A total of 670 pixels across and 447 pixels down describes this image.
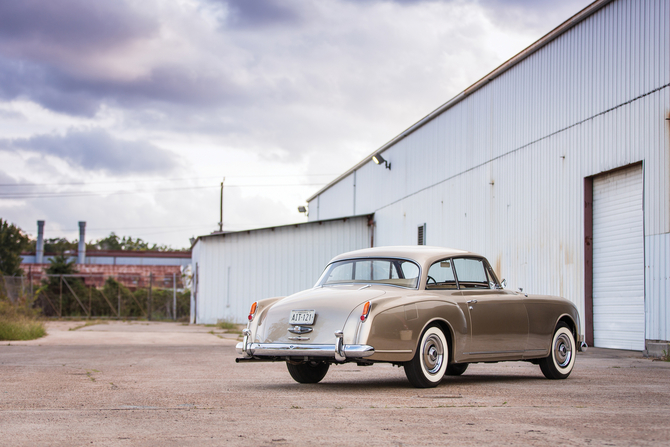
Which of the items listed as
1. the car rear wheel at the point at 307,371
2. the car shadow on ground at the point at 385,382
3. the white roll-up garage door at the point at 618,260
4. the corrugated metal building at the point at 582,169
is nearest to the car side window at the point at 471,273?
the car shadow on ground at the point at 385,382

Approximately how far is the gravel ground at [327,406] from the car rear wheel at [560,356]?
8.1 inches

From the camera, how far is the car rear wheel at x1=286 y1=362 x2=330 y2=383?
853cm

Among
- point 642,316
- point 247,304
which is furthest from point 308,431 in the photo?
point 247,304

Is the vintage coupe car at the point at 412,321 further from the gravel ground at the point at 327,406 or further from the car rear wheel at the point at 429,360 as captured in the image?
the gravel ground at the point at 327,406

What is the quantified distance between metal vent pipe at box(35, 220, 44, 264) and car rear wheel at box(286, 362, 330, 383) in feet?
230

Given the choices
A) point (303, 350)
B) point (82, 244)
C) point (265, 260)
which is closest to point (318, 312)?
point (303, 350)

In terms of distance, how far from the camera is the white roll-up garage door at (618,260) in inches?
555

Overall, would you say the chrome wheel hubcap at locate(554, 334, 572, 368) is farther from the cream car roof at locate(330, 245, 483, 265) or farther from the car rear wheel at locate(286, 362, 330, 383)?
the car rear wheel at locate(286, 362, 330, 383)

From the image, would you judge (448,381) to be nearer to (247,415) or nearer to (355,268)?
(355,268)

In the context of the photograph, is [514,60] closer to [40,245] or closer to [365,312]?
[365,312]

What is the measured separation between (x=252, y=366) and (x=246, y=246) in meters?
20.1


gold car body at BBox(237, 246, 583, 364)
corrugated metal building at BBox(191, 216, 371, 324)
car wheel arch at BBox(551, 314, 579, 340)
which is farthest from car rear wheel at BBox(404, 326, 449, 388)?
corrugated metal building at BBox(191, 216, 371, 324)

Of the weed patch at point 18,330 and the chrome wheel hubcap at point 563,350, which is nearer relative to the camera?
the chrome wheel hubcap at point 563,350

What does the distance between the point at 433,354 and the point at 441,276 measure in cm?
104
